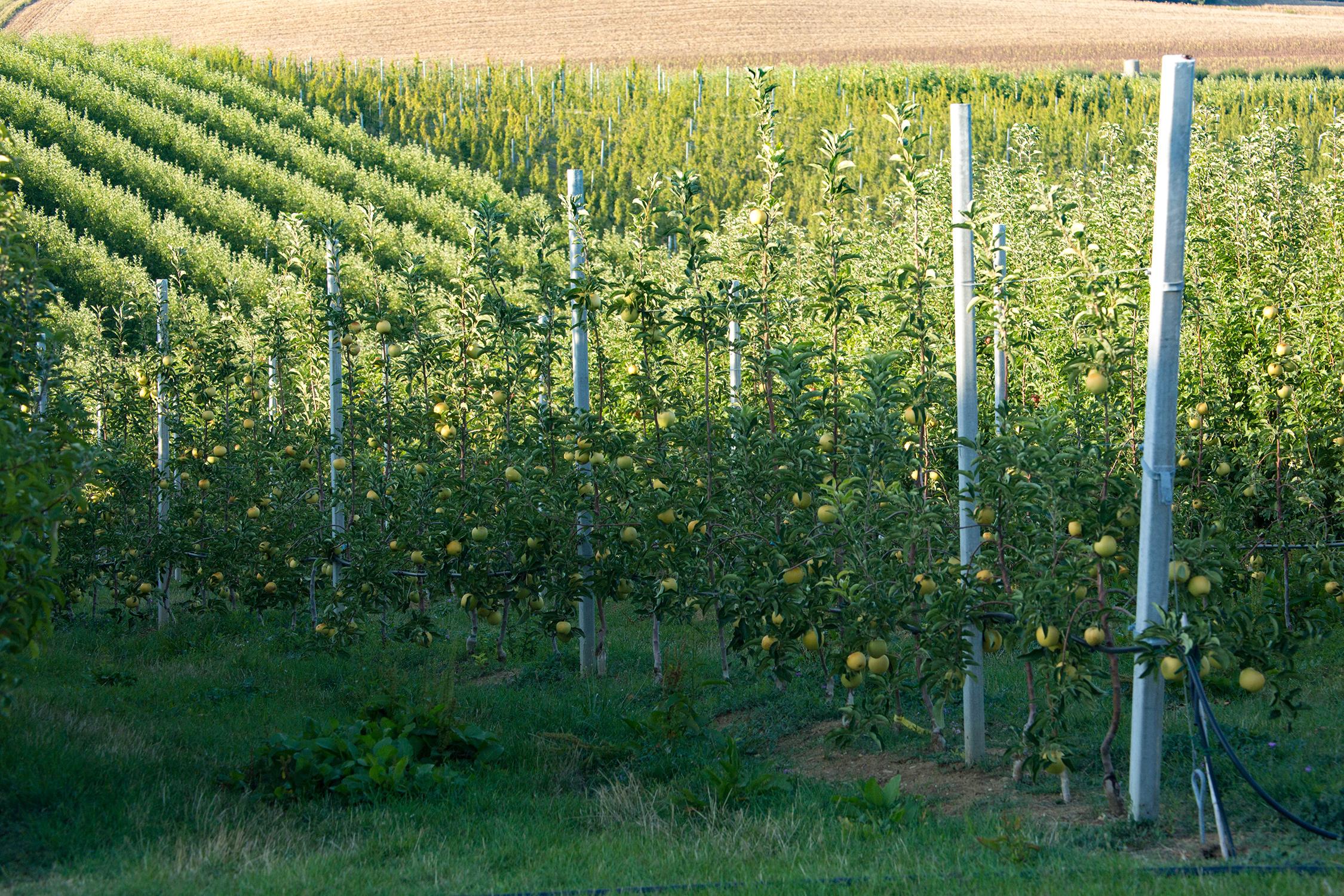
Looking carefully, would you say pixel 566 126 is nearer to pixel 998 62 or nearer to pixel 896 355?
pixel 998 62

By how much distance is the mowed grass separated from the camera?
4.39m

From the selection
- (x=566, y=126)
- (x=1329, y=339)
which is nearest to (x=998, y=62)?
(x=566, y=126)

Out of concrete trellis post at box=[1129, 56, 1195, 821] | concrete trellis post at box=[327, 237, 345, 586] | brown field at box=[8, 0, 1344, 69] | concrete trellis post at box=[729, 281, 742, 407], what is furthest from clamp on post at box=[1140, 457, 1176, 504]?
brown field at box=[8, 0, 1344, 69]

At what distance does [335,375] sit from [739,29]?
45.5 meters

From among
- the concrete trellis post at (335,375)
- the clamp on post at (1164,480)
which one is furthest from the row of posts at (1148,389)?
the concrete trellis post at (335,375)

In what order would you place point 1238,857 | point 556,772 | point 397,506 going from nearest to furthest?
point 1238,857 → point 556,772 → point 397,506

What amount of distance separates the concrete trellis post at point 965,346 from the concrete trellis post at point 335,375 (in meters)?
5.06

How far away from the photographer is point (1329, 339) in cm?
829

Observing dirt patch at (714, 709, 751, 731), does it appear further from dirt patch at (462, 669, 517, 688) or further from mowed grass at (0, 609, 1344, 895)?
dirt patch at (462, 669, 517, 688)

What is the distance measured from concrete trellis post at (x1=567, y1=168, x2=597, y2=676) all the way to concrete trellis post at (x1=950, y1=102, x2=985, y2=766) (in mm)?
2708

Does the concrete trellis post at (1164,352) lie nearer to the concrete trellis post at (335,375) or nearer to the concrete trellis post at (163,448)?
the concrete trellis post at (335,375)

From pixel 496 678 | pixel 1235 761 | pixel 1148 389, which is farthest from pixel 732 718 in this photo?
pixel 1148 389

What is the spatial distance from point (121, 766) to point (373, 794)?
1372 mm

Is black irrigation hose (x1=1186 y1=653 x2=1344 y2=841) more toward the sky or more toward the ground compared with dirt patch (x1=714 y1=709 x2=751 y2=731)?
more toward the sky
